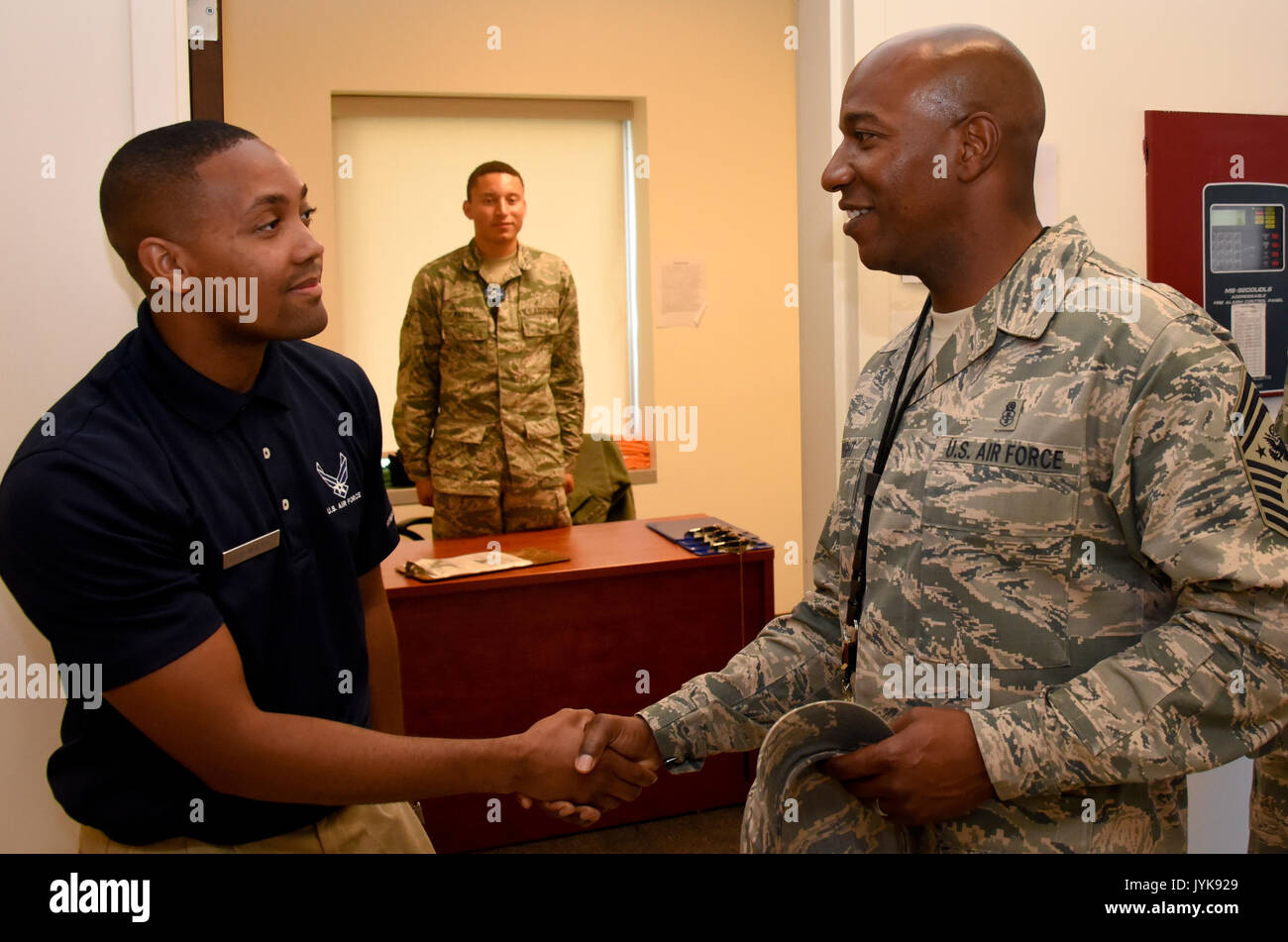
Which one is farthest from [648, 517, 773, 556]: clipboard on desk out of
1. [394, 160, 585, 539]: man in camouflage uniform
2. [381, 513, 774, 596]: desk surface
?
[394, 160, 585, 539]: man in camouflage uniform

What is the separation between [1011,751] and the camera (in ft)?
3.90

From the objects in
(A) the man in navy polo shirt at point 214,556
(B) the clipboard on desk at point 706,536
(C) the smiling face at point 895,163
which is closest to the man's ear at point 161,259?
(A) the man in navy polo shirt at point 214,556

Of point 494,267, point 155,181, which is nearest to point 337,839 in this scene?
point 155,181

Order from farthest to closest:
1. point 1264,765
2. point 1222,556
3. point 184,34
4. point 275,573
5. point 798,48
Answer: point 798,48, point 1264,765, point 184,34, point 275,573, point 1222,556

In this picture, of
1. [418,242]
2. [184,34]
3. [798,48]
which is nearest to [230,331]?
[184,34]

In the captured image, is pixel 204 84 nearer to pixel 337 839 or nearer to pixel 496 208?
pixel 496 208

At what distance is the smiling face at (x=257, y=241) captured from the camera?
4.52 feet

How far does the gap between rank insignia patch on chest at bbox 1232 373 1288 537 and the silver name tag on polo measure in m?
1.20

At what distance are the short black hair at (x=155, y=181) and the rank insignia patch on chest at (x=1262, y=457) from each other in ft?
4.42

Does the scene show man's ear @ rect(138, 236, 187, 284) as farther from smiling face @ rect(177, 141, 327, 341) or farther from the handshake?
the handshake

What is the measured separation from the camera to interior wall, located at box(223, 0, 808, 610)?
14.8ft
